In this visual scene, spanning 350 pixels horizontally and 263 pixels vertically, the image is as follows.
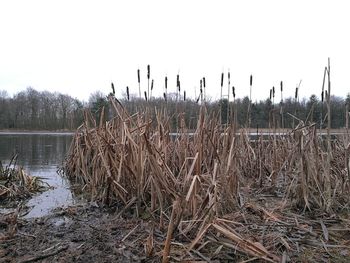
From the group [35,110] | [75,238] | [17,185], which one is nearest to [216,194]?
[75,238]

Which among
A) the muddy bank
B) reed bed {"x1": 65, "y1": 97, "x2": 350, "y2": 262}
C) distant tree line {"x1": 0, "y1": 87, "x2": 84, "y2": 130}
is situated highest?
distant tree line {"x1": 0, "y1": 87, "x2": 84, "y2": 130}

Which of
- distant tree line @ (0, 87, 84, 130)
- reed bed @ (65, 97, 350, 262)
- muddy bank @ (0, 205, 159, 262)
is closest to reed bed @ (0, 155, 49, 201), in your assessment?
reed bed @ (65, 97, 350, 262)

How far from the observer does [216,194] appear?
3.95 m

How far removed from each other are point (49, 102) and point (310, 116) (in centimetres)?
8548

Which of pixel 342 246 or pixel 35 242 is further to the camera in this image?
pixel 35 242

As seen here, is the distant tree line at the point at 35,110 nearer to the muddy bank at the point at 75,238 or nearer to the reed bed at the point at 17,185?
the reed bed at the point at 17,185

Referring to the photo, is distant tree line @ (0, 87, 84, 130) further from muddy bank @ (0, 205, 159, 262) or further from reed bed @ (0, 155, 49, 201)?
muddy bank @ (0, 205, 159, 262)

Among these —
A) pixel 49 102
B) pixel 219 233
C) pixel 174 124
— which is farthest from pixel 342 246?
pixel 49 102

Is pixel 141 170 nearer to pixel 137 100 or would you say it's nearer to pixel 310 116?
pixel 137 100

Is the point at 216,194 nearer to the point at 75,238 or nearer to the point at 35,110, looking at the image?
the point at 75,238

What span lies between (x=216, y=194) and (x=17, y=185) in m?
4.91

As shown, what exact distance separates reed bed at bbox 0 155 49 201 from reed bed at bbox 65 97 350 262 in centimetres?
123

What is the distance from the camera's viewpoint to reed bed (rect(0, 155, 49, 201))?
260 inches

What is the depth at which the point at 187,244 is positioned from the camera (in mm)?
3627
